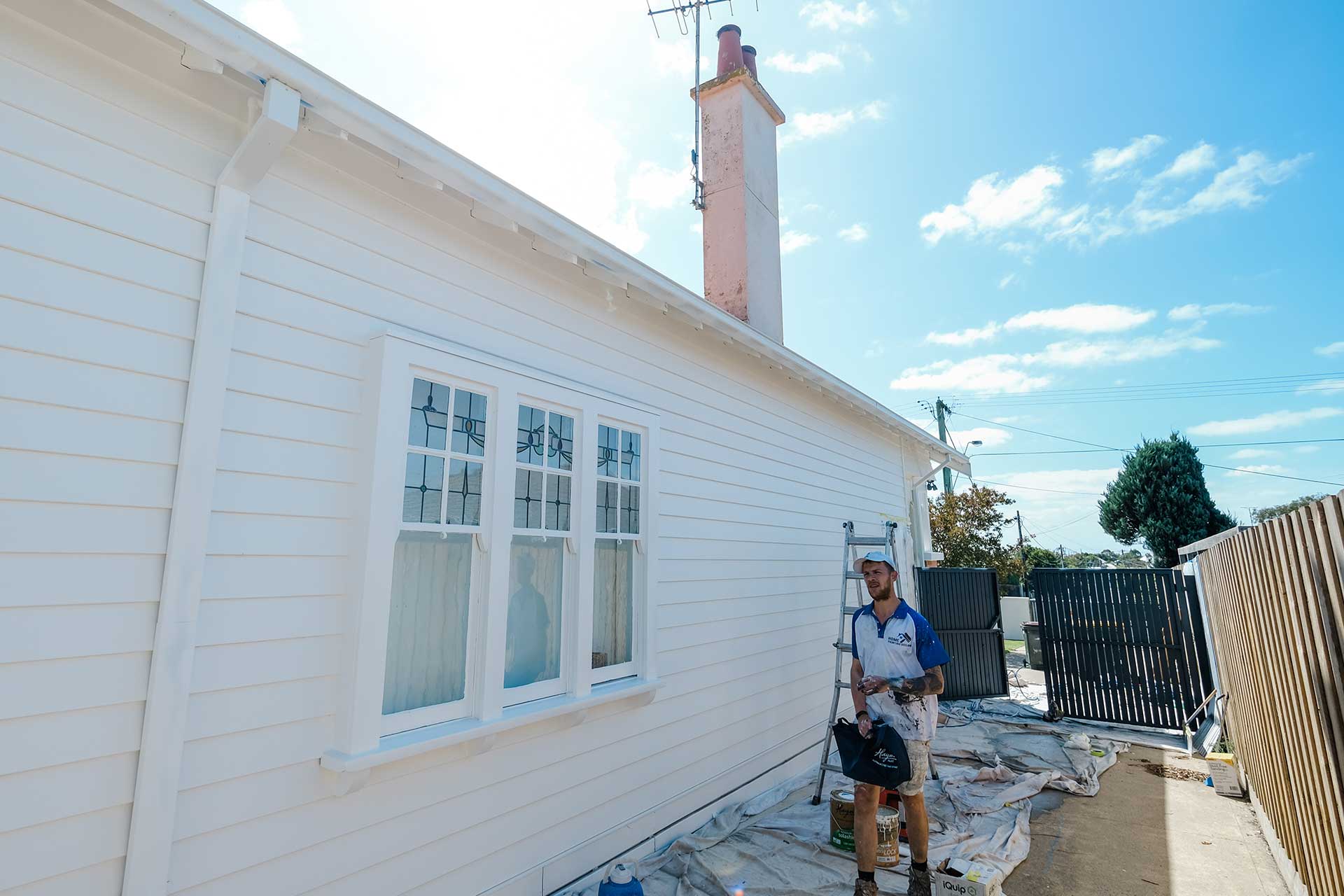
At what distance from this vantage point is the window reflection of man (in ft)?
9.77

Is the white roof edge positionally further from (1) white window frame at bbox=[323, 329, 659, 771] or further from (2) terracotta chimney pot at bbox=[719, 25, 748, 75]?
(2) terracotta chimney pot at bbox=[719, 25, 748, 75]

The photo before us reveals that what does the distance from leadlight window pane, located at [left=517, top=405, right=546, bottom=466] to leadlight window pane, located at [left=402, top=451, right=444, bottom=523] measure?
454mm

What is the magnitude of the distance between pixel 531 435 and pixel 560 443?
21 centimetres

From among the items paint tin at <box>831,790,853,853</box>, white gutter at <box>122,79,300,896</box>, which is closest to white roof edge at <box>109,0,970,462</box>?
white gutter at <box>122,79,300,896</box>

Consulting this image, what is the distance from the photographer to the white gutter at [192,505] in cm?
178

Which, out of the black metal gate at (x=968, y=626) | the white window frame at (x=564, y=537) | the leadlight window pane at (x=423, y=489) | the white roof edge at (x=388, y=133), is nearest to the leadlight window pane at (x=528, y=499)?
the white window frame at (x=564, y=537)

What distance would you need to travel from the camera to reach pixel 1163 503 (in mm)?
16750

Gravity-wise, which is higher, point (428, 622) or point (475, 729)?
point (428, 622)

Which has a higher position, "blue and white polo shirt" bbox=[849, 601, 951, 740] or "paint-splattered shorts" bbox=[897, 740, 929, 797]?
"blue and white polo shirt" bbox=[849, 601, 951, 740]

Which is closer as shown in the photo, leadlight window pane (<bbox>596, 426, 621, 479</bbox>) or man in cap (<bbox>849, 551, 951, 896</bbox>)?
man in cap (<bbox>849, 551, 951, 896</bbox>)

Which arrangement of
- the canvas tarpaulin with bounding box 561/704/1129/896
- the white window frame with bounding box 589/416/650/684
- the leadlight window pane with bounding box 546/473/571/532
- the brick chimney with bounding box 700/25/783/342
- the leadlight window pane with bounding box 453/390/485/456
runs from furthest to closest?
the brick chimney with bounding box 700/25/783/342
the white window frame with bounding box 589/416/650/684
the canvas tarpaulin with bounding box 561/704/1129/896
the leadlight window pane with bounding box 546/473/571/532
the leadlight window pane with bounding box 453/390/485/456

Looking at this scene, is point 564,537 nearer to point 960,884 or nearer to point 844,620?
point 960,884

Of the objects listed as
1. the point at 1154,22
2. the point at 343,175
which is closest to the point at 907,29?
the point at 1154,22

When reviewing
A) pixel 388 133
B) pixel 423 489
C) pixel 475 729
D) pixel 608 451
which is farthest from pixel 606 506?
pixel 388 133
